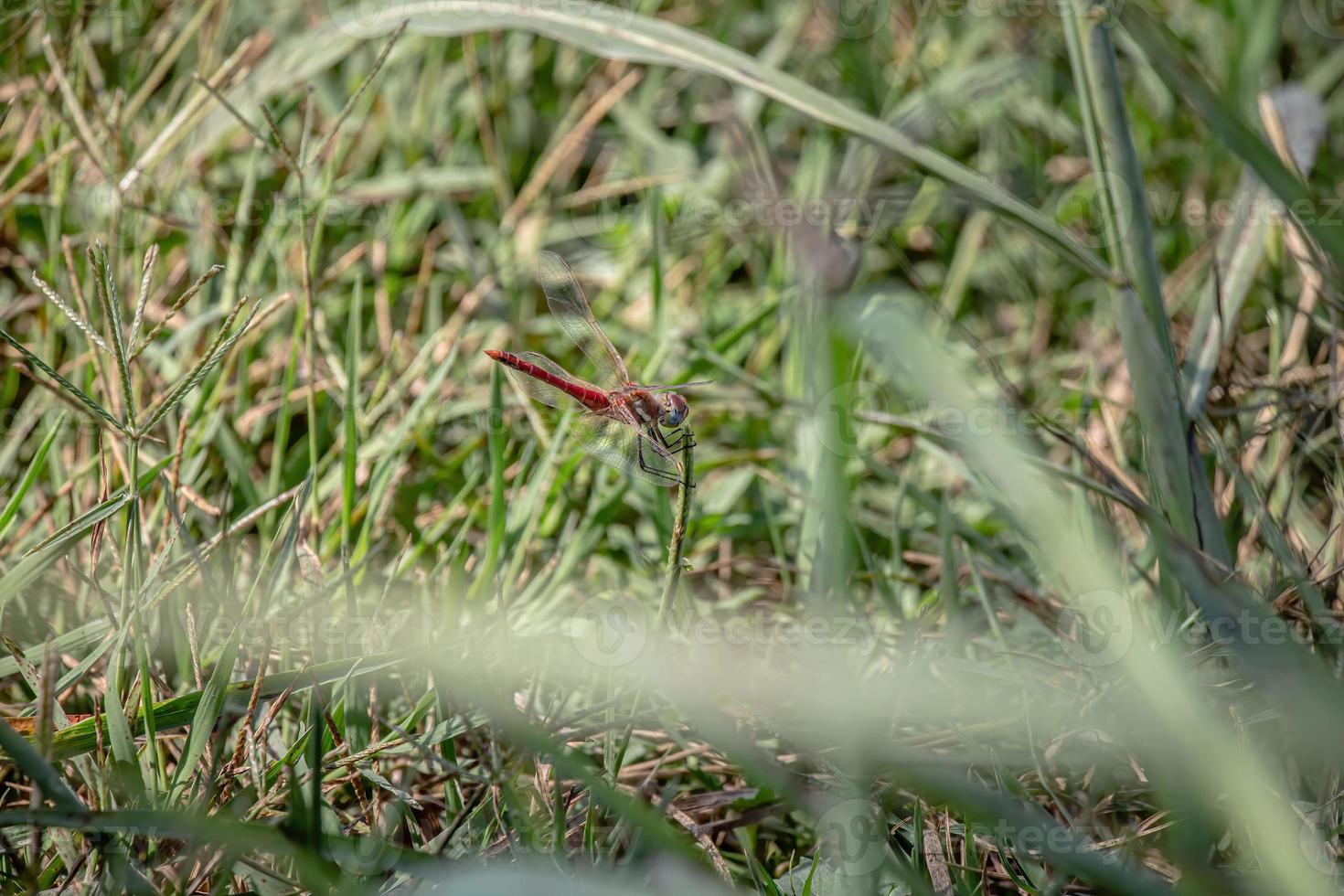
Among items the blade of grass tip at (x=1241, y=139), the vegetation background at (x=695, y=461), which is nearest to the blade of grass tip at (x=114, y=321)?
the vegetation background at (x=695, y=461)

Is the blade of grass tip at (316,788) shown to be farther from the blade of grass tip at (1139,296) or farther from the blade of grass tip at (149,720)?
the blade of grass tip at (1139,296)

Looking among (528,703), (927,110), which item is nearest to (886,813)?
(528,703)

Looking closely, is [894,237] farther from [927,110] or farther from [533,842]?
→ [533,842]

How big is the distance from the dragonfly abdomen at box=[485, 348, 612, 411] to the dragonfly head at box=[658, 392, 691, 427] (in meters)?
0.18

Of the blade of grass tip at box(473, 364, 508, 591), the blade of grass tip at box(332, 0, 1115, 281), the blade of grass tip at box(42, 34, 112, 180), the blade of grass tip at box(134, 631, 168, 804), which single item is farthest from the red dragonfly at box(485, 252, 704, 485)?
the blade of grass tip at box(42, 34, 112, 180)

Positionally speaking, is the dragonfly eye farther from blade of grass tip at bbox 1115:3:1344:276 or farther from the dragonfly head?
blade of grass tip at bbox 1115:3:1344:276

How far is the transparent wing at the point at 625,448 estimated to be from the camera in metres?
1.54

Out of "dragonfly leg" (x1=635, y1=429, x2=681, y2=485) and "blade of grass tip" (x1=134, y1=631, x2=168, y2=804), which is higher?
"dragonfly leg" (x1=635, y1=429, x2=681, y2=485)

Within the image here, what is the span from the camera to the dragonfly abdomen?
1674 mm

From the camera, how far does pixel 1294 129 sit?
6.91 ft

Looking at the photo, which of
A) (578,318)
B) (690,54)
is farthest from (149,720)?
(690,54)

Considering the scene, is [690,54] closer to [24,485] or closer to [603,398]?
[603,398]

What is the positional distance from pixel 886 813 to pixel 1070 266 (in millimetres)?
1785

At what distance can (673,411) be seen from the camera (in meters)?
1.50
